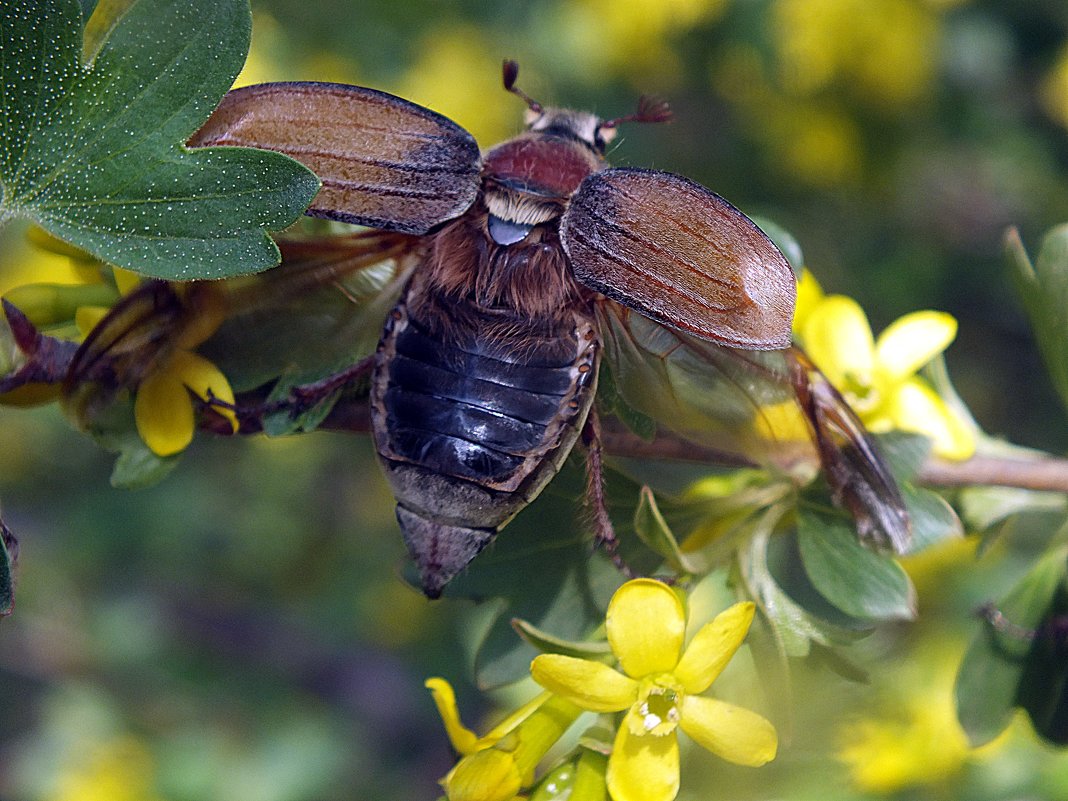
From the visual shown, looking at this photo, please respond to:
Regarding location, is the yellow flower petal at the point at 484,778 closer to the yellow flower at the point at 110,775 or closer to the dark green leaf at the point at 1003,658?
the dark green leaf at the point at 1003,658

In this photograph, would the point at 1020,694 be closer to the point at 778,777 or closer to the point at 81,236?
the point at 778,777

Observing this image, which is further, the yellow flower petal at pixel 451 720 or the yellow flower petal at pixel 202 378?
the yellow flower petal at pixel 202 378

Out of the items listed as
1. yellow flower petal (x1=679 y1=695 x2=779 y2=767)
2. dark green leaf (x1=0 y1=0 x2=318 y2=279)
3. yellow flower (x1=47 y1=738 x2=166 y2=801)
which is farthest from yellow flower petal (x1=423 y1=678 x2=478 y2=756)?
yellow flower (x1=47 y1=738 x2=166 y2=801)

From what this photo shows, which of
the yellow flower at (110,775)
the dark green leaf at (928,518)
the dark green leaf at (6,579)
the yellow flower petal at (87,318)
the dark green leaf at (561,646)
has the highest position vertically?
the yellow flower petal at (87,318)

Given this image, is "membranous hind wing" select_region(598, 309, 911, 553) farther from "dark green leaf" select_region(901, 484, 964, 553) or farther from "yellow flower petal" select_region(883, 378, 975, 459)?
"yellow flower petal" select_region(883, 378, 975, 459)

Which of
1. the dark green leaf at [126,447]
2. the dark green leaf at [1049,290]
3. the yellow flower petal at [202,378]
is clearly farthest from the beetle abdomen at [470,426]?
the dark green leaf at [1049,290]

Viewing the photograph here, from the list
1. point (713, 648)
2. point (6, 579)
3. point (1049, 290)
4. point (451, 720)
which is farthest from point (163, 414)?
point (1049, 290)
